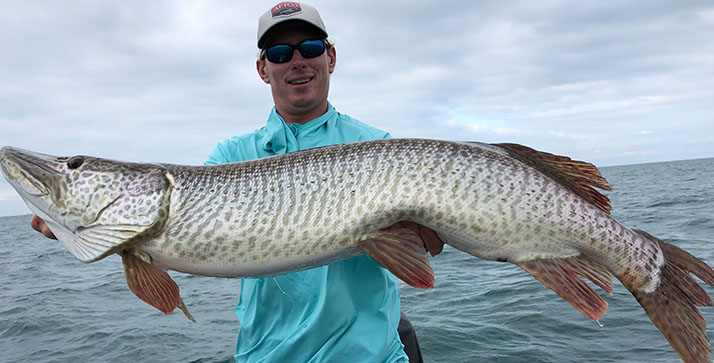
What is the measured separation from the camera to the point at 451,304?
316 inches

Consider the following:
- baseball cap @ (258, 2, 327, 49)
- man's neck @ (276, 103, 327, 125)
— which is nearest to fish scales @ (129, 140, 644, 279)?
man's neck @ (276, 103, 327, 125)

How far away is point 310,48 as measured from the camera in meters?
3.19

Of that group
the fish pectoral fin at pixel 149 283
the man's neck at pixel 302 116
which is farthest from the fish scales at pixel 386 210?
the man's neck at pixel 302 116

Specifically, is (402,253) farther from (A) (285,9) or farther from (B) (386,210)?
(A) (285,9)

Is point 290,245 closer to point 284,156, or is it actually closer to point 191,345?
point 284,156

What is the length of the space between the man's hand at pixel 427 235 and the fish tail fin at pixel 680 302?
1.00m

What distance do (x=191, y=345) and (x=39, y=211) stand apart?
5.11 metres

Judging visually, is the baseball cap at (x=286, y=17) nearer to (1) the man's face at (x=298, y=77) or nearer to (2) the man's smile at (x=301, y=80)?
(1) the man's face at (x=298, y=77)

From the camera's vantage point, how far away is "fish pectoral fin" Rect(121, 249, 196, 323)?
2459 millimetres

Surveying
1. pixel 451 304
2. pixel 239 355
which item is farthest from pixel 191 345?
pixel 239 355

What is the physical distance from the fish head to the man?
0.29 metres

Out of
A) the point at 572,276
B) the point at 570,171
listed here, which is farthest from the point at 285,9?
the point at 572,276

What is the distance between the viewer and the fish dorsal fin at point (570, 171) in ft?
8.66

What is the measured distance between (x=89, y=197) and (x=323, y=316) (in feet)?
4.67
